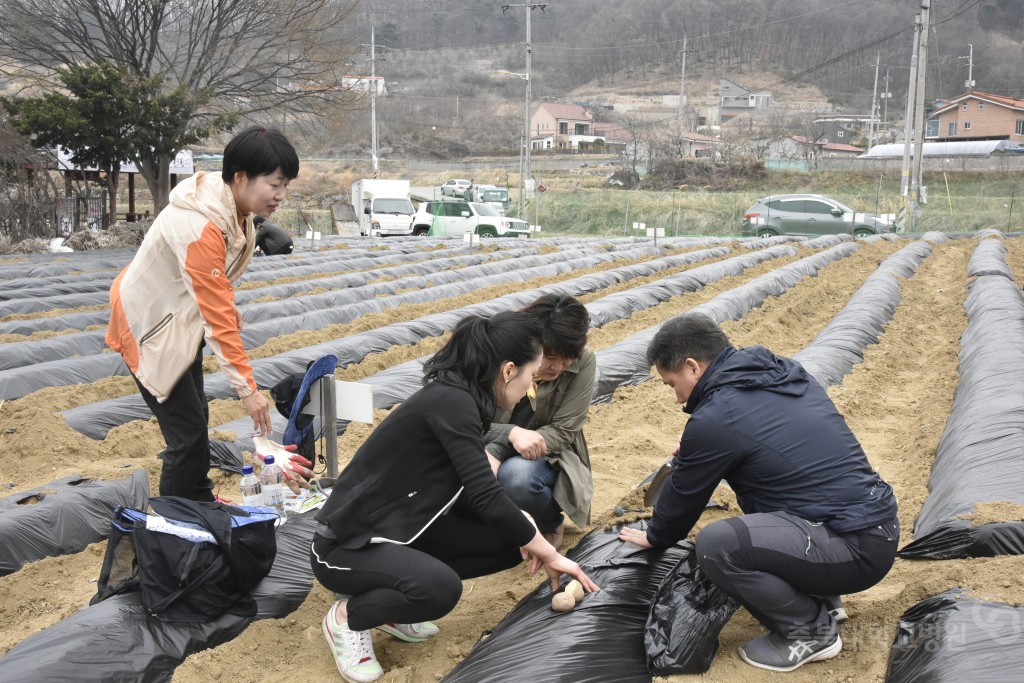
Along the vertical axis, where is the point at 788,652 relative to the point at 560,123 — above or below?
below

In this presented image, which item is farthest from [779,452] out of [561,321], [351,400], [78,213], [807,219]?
[78,213]

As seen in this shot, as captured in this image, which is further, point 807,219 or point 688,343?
point 807,219

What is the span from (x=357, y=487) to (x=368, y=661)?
1.63ft

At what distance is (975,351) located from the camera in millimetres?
5586

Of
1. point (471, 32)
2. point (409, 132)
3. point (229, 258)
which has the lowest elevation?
point (229, 258)

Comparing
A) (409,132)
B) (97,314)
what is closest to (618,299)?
(97,314)

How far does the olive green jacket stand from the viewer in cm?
309

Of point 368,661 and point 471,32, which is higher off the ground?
point 471,32

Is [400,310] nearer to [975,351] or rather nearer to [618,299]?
[618,299]

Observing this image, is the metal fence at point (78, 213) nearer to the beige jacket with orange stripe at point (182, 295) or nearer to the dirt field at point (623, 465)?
the dirt field at point (623, 465)

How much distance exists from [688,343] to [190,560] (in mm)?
1571

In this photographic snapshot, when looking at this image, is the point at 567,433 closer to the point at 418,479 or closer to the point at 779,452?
the point at 418,479

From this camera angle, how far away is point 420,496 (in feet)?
8.04

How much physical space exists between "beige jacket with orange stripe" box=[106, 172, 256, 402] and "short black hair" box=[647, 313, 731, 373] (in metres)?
1.38
